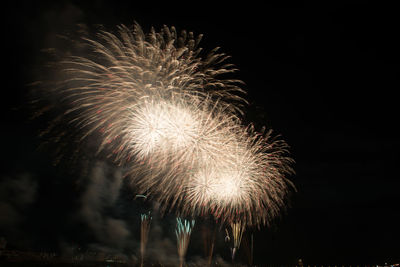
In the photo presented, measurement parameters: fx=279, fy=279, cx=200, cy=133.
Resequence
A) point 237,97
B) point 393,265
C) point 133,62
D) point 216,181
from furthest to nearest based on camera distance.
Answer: point 393,265 < point 216,181 < point 237,97 < point 133,62

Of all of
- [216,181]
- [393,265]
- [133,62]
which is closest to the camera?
[133,62]

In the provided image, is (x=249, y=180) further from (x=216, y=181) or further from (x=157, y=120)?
(x=157, y=120)

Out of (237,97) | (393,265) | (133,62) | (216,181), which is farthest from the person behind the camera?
(393,265)

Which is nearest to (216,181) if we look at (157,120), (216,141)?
(216,141)

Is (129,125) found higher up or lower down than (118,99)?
lower down

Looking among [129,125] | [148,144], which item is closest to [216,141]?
[148,144]

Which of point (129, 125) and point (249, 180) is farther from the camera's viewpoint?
point (249, 180)

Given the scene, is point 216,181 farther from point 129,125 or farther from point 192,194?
point 129,125

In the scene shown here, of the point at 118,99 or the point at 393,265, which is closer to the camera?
the point at 118,99

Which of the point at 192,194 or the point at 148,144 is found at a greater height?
the point at 148,144
